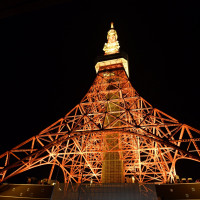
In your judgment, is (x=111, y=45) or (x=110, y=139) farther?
(x=111, y=45)

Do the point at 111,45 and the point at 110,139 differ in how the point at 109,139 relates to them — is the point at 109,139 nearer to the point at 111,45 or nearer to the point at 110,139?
the point at 110,139

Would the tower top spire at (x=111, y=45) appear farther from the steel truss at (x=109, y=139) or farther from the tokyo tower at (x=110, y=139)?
the steel truss at (x=109, y=139)

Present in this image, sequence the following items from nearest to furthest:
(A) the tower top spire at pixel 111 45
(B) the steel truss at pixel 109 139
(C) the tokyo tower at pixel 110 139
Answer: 1. (B) the steel truss at pixel 109 139
2. (C) the tokyo tower at pixel 110 139
3. (A) the tower top spire at pixel 111 45

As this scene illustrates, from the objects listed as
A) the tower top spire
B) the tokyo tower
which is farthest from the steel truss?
the tower top spire

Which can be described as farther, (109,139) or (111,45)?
(111,45)

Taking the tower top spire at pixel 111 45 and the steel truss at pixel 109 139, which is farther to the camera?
the tower top spire at pixel 111 45

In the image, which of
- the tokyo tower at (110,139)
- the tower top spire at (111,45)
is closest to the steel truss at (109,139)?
the tokyo tower at (110,139)

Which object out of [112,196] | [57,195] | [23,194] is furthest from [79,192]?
[23,194]

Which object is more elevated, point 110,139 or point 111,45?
point 111,45

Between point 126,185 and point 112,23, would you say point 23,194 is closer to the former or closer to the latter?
point 126,185

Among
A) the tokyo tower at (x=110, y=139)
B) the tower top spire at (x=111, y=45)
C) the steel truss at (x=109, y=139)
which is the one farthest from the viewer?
the tower top spire at (x=111, y=45)

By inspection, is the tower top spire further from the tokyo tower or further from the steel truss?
the steel truss

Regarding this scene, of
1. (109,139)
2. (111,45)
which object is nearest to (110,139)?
(109,139)

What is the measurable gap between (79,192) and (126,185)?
97.6 inches
